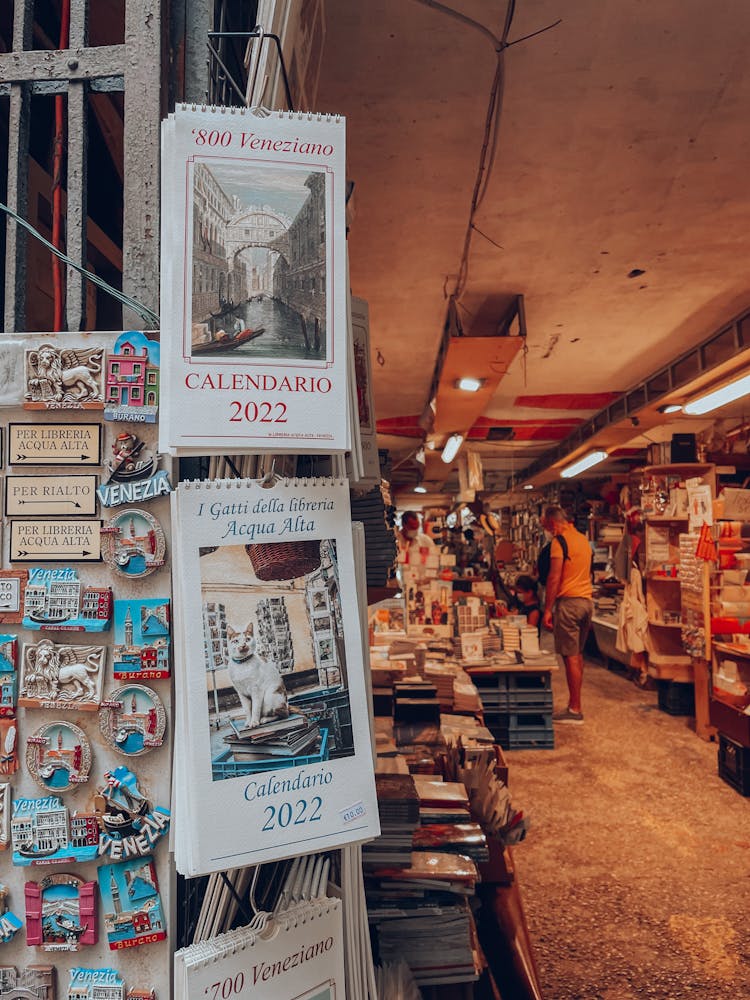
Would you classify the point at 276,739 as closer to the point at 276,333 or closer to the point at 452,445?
the point at 276,333

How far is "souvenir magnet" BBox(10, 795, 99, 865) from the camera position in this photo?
3.29ft

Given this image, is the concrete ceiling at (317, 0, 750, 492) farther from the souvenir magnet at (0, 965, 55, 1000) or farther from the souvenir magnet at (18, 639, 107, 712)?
the souvenir magnet at (0, 965, 55, 1000)

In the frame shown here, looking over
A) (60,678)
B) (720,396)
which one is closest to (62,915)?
(60,678)

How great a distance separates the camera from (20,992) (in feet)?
3.34

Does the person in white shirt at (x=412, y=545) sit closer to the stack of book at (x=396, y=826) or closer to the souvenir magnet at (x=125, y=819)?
the stack of book at (x=396, y=826)

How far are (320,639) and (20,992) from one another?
701 millimetres

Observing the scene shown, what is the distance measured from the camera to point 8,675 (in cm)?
102

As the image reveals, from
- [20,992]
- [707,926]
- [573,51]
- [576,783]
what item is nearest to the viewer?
[20,992]

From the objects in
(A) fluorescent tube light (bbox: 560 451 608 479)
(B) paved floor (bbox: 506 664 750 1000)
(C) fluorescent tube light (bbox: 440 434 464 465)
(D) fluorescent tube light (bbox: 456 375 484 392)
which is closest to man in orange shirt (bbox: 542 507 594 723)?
(B) paved floor (bbox: 506 664 750 1000)

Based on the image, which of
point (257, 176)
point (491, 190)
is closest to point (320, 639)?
point (257, 176)

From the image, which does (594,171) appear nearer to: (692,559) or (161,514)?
(161,514)

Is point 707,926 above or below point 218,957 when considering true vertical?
below

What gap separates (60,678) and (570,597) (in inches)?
248

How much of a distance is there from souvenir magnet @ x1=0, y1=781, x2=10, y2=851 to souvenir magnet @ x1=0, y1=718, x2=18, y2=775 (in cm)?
3
